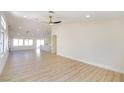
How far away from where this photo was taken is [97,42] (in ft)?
21.6

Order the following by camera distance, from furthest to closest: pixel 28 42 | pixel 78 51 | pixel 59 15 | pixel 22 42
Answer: pixel 28 42
pixel 22 42
pixel 78 51
pixel 59 15

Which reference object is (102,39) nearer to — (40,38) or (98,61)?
(98,61)

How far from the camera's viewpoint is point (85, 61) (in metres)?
7.51

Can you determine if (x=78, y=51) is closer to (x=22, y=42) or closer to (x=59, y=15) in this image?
(x=59, y=15)

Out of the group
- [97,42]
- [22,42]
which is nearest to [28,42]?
[22,42]

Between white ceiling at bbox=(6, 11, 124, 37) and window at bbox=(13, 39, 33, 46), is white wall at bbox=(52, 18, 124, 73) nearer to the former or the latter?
white ceiling at bbox=(6, 11, 124, 37)

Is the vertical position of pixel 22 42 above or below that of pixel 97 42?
below

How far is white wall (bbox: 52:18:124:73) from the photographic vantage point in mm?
5535

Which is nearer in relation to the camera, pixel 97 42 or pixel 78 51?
pixel 97 42

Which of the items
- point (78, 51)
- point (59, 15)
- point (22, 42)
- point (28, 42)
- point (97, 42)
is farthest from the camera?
point (28, 42)

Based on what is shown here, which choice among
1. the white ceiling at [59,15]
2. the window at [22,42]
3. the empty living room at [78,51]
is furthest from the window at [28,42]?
the white ceiling at [59,15]
